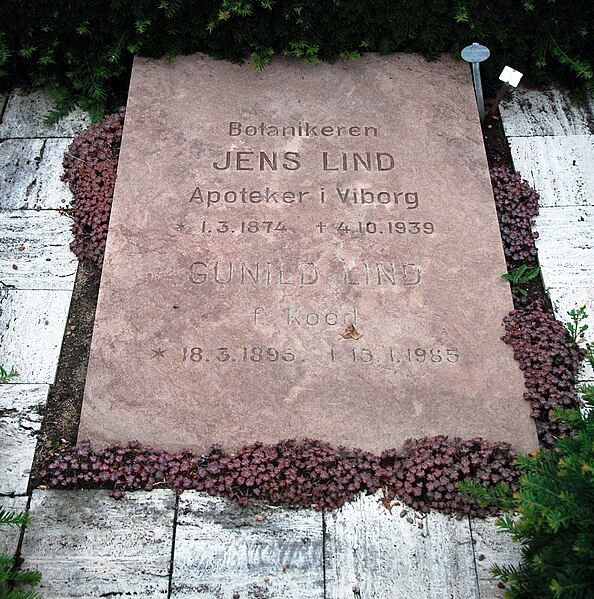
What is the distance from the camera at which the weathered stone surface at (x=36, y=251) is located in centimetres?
480

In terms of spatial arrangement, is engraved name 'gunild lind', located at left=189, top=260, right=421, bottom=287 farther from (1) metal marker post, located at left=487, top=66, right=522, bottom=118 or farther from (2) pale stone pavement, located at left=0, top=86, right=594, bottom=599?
(1) metal marker post, located at left=487, top=66, right=522, bottom=118

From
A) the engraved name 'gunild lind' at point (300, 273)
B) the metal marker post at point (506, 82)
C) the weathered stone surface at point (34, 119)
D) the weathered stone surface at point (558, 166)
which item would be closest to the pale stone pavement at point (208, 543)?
the engraved name 'gunild lind' at point (300, 273)

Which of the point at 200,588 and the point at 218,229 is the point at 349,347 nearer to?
the point at 218,229

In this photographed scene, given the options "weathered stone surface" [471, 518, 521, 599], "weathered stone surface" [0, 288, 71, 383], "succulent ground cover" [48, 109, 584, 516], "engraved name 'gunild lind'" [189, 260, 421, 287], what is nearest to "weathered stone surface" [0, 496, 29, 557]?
"succulent ground cover" [48, 109, 584, 516]

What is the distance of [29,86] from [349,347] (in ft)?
11.5

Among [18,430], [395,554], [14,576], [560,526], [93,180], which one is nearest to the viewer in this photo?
[560,526]

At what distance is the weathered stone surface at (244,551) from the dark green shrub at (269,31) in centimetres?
324

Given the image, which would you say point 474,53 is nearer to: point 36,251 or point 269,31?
point 269,31

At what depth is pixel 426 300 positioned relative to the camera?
14.6ft

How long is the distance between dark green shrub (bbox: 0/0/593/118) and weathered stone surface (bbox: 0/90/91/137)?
13 centimetres

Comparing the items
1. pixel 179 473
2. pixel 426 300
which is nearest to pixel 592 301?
pixel 426 300

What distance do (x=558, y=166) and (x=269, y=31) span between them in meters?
2.38

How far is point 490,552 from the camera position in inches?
148

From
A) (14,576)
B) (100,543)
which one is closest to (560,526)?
(100,543)
